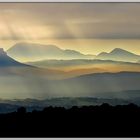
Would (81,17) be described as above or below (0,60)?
above

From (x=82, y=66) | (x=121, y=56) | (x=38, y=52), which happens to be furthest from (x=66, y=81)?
(x=121, y=56)

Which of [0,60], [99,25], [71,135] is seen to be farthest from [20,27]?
[71,135]

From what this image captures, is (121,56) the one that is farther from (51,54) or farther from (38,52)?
(38,52)

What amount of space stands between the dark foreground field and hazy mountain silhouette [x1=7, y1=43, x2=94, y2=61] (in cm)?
39

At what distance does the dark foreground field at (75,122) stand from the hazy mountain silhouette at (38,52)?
1.29 feet

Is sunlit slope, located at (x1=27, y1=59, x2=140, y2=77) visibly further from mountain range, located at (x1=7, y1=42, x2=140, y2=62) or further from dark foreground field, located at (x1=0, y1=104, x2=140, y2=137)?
dark foreground field, located at (x1=0, y1=104, x2=140, y2=137)

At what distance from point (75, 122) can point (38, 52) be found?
1.99ft

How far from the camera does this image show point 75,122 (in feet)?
15.5

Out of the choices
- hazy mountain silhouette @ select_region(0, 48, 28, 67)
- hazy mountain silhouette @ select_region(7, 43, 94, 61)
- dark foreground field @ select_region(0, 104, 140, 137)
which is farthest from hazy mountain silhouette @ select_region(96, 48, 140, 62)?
hazy mountain silhouette @ select_region(0, 48, 28, 67)

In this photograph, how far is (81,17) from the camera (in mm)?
4762

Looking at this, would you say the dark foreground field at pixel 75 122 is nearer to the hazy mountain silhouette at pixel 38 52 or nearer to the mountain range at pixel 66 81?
the mountain range at pixel 66 81

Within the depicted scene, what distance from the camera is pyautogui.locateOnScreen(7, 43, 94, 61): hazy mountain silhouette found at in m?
4.75

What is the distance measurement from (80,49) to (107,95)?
41cm

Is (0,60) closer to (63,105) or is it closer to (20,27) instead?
(20,27)
